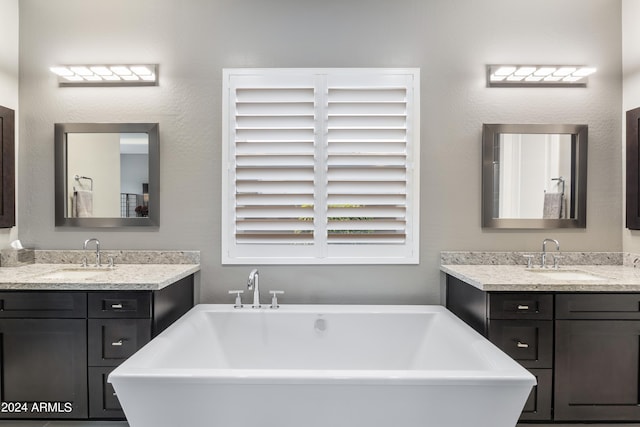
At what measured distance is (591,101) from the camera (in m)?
2.76

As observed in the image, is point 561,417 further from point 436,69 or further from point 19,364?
point 19,364

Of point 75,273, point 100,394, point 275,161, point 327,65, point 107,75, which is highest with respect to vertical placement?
point 327,65

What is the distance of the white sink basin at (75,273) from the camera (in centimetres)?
238

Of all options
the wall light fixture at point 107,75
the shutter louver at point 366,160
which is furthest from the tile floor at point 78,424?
the wall light fixture at point 107,75

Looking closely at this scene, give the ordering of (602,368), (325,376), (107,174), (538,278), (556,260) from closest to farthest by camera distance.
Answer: (325,376), (602,368), (538,278), (556,260), (107,174)

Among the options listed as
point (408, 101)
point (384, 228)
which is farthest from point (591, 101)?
point (384, 228)

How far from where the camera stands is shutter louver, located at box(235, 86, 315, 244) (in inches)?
106

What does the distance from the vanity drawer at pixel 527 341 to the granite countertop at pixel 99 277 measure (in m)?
2.05

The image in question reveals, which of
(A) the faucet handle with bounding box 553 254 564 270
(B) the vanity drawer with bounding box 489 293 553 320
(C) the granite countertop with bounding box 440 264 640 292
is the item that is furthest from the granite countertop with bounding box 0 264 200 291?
(A) the faucet handle with bounding box 553 254 564 270

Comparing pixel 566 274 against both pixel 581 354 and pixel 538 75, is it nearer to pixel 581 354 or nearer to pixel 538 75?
pixel 581 354

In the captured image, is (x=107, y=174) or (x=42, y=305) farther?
(x=107, y=174)

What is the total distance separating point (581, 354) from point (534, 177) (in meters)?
1.27

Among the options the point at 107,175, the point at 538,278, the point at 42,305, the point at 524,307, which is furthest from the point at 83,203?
the point at 538,278

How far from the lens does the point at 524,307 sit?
2.12 metres
